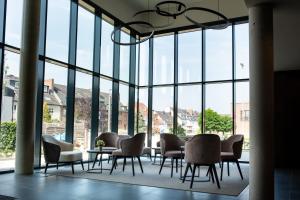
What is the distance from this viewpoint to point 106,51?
998cm

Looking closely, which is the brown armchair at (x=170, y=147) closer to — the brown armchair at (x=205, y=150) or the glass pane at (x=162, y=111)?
the brown armchair at (x=205, y=150)

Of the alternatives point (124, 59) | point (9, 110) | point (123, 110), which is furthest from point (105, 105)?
point (9, 110)

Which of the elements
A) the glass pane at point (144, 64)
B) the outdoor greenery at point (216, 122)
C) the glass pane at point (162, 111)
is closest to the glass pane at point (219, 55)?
the outdoor greenery at point (216, 122)

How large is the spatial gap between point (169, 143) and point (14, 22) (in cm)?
462

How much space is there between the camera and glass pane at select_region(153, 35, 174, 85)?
11.0m

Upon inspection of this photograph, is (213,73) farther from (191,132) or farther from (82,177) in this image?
(82,177)

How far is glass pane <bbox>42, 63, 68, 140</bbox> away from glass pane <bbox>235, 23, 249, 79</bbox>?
5442 millimetres

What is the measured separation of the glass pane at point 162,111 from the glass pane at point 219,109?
1375 millimetres

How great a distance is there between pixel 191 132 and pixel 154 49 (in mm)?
3410

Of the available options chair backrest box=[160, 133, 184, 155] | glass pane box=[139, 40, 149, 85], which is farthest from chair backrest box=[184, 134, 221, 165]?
glass pane box=[139, 40, 149, 85]

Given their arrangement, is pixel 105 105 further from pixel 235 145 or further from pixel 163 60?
pixel 235 145

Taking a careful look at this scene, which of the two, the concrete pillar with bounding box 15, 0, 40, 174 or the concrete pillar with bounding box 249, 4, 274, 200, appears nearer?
the concrete pillar with bounding box 249, 4, 274, 200

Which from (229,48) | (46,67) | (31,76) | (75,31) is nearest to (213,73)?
(229,48)

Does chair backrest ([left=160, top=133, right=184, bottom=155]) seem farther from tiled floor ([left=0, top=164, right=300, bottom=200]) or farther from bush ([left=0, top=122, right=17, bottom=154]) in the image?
bush ([left=0, top=122, right=17, bottom=154])
